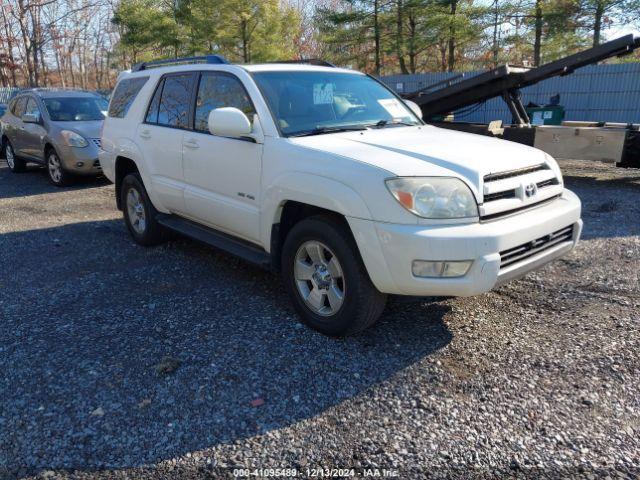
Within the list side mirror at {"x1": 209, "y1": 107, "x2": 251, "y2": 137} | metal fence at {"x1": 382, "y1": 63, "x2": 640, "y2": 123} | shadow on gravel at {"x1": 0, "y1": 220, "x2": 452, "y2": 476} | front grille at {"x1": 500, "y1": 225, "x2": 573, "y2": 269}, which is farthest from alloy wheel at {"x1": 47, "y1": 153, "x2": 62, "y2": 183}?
metal fence at {"x1": 382, "y1": 63, "x2": 640, "y2": 123}

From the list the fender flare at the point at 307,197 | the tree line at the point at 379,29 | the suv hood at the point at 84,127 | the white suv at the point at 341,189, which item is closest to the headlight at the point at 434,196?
the white suv at the point at 341,189

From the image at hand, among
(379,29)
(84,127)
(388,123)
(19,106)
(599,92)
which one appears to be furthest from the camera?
(379,29)

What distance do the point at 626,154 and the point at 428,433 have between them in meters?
7.42

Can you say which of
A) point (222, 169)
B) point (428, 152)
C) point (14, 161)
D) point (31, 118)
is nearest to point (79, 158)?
point (31, 118)

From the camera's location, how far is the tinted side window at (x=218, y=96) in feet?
13.8

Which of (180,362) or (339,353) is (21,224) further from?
(339,353)

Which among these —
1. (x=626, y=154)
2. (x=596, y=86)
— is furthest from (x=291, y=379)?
(x=596, y=86)

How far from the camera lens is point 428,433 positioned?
2672 millimetres

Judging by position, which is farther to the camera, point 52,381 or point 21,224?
point 21,224

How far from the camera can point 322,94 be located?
4.36m

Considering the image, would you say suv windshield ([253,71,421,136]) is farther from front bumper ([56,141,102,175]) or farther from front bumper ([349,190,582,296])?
front bumper ([56,141,102,175])

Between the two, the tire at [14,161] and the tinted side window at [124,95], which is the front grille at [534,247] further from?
the tire at [14,161]

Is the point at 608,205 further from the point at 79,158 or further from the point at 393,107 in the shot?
the point at 79,158

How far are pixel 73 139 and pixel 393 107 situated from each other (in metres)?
7.17
